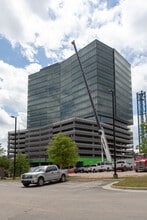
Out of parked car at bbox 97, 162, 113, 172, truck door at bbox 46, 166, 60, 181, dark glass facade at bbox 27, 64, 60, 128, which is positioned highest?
dark glass facade at bbox 27, 64, 60, 128

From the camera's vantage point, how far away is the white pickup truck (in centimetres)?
2600

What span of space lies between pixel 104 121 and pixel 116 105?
917cm

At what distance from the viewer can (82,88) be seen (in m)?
135

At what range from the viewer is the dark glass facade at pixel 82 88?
13061cm

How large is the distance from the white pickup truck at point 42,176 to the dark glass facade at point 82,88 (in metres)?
97.8

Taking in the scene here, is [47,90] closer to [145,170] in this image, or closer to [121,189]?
[145,170]

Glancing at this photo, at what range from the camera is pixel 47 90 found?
170m

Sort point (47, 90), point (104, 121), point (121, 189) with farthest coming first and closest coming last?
1. point (47, 90)
2. point (104, 121)
3. point (121, 189)

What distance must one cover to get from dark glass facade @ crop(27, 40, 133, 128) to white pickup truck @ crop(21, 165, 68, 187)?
3851 inches

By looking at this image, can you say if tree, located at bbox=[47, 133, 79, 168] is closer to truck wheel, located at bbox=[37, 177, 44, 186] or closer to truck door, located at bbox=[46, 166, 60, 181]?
truck door, located at bbox=[46, 166, 60, 181]

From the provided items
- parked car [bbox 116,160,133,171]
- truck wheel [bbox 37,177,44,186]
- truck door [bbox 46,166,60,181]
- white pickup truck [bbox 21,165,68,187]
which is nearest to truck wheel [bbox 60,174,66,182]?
white pickup truck [bbox 21,165,68,187]

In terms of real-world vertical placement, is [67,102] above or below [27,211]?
above

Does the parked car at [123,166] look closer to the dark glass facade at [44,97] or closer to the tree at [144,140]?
the tree at [144,140]

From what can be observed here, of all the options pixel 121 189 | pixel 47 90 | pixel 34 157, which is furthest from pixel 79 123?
pixel 121 189
